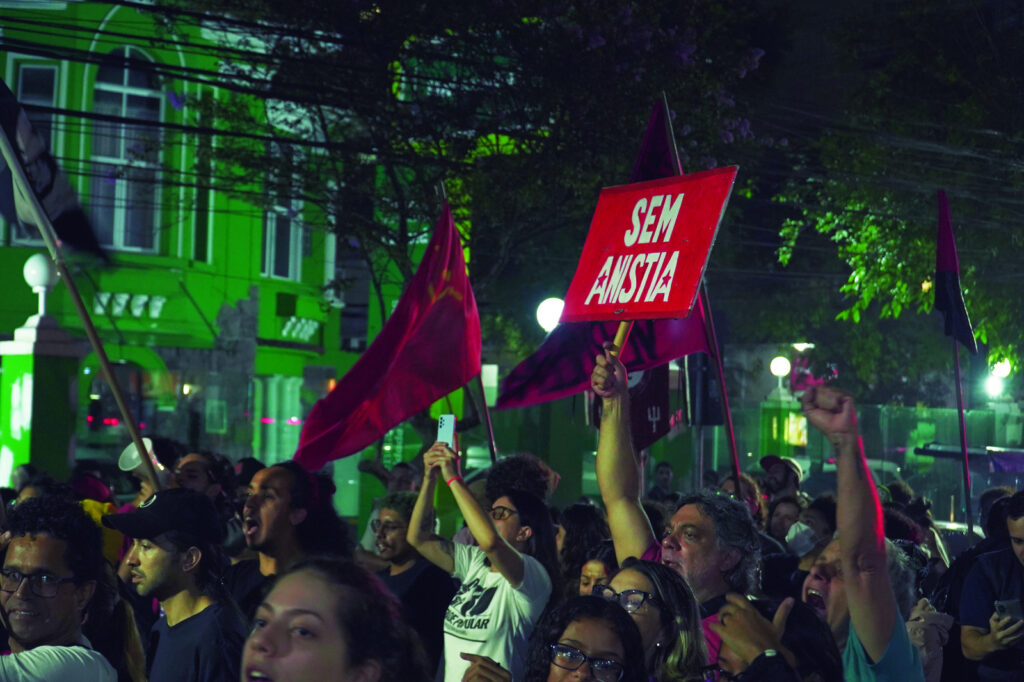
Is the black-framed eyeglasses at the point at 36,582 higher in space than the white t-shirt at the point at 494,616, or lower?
higher

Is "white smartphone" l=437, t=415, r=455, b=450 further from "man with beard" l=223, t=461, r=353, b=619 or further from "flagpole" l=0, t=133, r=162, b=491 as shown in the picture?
"flagpole" l=0, t=133, r=162, b=491

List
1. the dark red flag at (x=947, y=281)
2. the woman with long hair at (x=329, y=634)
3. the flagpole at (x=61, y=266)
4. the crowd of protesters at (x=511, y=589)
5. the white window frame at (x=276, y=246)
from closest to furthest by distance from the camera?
the woman with long hair at (x=329, y=634)
the crowd of protesters at (x=511, y=589)
the flagpole at (x=61, y=266)
the dark red flag at (x=947, y=281)
the white window frame at (x=276, y=246)

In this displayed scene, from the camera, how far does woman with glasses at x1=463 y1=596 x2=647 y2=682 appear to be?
11.9 feet

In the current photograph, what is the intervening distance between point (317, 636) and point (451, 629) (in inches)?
110

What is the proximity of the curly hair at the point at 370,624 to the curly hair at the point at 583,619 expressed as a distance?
85cm

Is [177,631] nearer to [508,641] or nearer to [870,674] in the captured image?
[508,641]

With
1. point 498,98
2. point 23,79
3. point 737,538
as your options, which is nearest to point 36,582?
point 737,538

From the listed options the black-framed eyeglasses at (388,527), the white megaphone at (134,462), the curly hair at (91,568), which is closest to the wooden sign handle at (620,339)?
the black-framed eyeglasses at (388,527)

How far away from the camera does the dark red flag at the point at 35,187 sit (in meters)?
8.23

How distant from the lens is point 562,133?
1603 cm

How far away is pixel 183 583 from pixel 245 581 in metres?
1.26

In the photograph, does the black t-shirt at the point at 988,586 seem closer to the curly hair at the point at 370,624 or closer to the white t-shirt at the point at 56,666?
the curly hair at the point at 370,624

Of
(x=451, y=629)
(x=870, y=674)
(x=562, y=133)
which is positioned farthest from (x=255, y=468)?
(x=562, y=133)

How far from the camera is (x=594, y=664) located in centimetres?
→ 361
